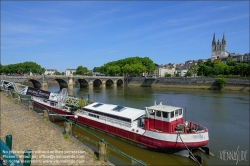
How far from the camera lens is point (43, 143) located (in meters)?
11.8

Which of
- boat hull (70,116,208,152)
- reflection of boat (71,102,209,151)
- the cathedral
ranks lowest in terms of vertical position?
boat hull (70,116,208,152)

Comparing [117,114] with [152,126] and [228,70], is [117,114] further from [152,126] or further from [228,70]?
[228,70]

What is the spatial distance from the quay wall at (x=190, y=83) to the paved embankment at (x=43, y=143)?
72.4 meters

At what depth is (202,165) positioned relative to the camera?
15344 mm

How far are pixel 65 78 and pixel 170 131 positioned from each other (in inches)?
2630

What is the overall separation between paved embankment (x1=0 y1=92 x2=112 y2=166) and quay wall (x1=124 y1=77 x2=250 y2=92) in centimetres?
7241

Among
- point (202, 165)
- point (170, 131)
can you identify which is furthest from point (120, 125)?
point (202, 165)

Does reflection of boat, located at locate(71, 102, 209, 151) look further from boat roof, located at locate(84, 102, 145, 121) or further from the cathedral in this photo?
the cathedral

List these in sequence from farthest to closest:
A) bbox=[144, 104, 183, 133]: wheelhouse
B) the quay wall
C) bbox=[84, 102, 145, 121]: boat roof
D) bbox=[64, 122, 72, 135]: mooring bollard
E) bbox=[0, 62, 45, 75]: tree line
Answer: bbox=[0, 62, 45, 75]: tree line → the quay wall → bbox=[84, 102, 145, 121]: boat roof → bbox=[144, 104, 183, 133]: wheelhouse → bbox=[64, 122, 72, 135]: mooring bollard

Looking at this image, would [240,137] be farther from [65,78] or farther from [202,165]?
[65,78]

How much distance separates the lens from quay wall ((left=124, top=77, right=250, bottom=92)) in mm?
72312

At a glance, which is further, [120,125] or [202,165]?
[120,125]

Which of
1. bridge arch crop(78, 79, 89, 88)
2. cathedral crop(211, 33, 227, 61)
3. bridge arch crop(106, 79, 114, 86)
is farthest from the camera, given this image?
cathedral crop(211, 33, 227, 61)

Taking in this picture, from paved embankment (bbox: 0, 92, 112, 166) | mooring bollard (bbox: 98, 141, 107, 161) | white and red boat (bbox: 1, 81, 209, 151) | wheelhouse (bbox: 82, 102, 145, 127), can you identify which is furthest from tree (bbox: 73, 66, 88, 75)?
mooring bollard (bbox: 98, 141, 107, 161)
